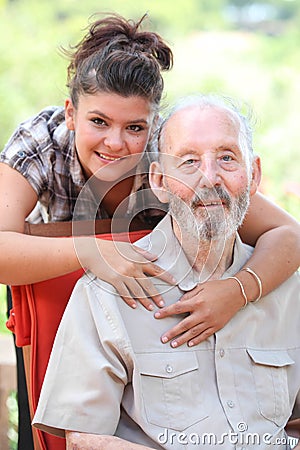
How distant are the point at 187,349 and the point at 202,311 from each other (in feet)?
0.32

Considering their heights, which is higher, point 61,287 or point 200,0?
point 200,0

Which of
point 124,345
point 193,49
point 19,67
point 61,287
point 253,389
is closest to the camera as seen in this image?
point 124,345

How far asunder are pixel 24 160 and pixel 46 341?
553 millimetres

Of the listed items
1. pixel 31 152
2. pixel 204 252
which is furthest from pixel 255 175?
pixel 31 152

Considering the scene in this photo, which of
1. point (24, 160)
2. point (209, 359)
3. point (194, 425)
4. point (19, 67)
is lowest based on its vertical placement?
point (194, 425)

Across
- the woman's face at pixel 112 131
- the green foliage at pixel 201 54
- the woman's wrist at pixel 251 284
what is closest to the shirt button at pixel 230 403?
the woman's wrist at pixel 251 284

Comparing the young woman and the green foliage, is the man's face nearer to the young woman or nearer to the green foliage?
the young woman

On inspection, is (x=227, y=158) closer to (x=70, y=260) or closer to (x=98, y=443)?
(x=70, y=260)

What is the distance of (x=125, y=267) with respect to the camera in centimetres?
183

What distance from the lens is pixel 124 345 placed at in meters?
1.75

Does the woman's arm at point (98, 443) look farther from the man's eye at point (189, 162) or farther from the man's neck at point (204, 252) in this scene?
the man's eye at point (189, 162)

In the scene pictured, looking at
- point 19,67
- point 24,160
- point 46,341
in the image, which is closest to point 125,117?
point 24,160

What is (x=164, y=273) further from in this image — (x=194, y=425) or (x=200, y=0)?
(x=200, y=0)

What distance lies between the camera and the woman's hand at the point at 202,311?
6.03 ft
